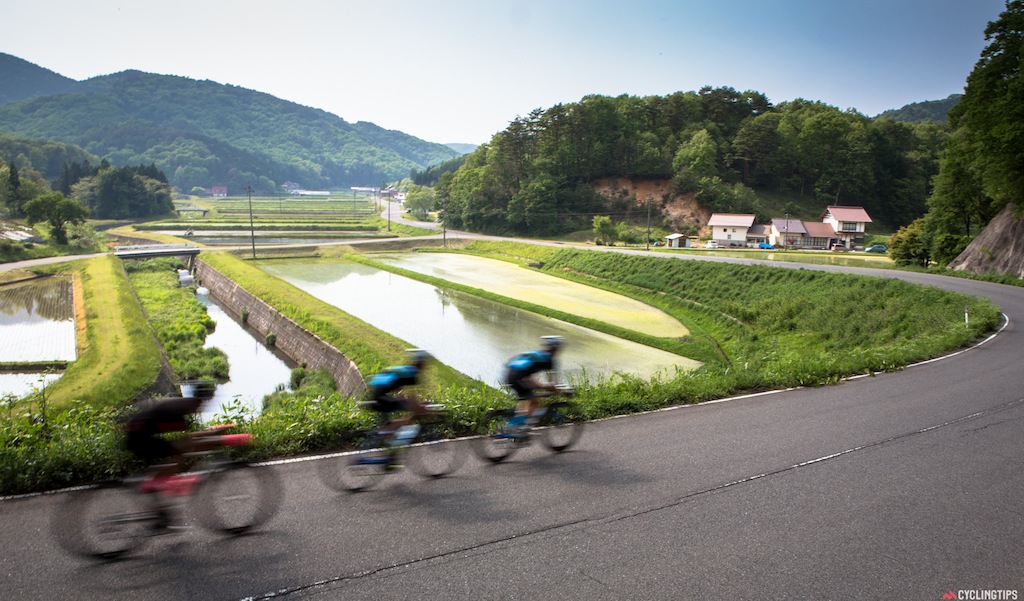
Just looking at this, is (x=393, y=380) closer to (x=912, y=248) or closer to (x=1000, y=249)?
(x=1000, y=249)

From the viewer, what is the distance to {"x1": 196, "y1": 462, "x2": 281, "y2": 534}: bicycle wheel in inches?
185

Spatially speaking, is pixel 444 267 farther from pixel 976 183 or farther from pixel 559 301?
pixel 976 183

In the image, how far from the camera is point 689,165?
71812 mm

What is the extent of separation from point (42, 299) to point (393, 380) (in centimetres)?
3526

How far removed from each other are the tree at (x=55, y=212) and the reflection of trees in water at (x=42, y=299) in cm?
1571

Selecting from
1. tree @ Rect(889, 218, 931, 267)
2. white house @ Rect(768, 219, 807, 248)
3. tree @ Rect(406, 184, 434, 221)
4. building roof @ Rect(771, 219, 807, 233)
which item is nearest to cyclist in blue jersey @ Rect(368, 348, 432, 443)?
tree @ Rect(889, 218, 931, 267)

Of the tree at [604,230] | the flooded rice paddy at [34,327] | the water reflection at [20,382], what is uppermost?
the tree at [604,230]

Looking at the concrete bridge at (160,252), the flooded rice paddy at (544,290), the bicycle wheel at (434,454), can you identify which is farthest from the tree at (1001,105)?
the concrete bridge at (160,252)

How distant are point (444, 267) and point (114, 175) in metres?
66.8

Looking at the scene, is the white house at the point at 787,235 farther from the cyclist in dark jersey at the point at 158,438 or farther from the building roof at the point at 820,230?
the cyclist in dark jersey at the point at 158,438

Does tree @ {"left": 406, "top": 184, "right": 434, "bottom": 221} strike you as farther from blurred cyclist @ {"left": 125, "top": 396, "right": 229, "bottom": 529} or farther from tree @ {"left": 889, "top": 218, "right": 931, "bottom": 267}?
blurred cyclist @ {"left": 125, "top": 396, "right": 229, "bottom": 529}

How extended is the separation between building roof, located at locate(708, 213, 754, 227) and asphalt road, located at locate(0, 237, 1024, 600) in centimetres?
5582

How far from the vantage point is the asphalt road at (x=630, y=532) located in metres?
4.12

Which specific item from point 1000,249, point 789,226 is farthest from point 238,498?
point 789,226
